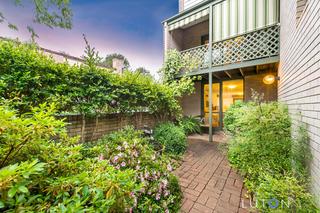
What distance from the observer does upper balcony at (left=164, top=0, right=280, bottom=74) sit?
484 cm

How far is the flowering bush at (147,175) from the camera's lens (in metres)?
2.07

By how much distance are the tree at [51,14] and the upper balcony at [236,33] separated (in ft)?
14.1

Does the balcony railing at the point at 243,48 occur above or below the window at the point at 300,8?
above

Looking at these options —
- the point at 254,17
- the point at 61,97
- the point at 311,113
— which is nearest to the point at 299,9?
the point at 311,113

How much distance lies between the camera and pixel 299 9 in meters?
2.49

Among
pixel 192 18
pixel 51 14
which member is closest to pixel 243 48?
pixel 192 18

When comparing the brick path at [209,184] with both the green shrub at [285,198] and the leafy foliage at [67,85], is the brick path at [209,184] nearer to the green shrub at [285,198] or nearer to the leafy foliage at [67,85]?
the green shrub at [285,198]

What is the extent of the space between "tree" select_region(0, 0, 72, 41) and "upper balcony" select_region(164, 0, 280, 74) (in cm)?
431

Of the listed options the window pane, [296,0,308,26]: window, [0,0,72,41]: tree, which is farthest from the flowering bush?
the window pane

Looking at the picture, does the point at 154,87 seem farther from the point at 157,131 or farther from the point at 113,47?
the point at 113,47

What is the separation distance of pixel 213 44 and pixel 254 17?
5.05 feet

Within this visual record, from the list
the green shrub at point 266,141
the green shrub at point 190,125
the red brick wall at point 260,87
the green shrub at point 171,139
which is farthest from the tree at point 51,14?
the red brick wall at point 260,87

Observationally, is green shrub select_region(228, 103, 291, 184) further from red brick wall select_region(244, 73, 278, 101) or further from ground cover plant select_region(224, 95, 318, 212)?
red brick wall select_region(244, 73, 278, 101)

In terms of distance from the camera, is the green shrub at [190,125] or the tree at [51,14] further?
the green shrub at [190,125]
